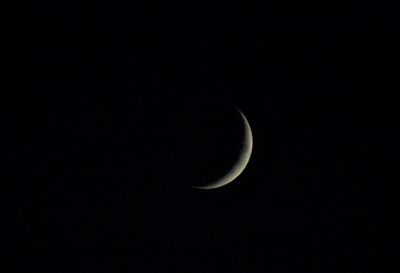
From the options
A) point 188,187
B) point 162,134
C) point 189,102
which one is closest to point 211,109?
point 189,102

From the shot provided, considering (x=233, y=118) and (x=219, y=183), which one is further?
(x=219, y=183)

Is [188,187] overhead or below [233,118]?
below

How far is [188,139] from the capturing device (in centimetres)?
414

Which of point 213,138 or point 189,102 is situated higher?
point 189,102

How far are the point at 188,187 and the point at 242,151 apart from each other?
717 mm

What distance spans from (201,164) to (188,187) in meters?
0.42

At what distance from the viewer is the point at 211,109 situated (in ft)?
13.9

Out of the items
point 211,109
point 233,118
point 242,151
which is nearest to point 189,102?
point 211,109

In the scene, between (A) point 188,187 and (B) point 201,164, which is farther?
(A) point 188,187

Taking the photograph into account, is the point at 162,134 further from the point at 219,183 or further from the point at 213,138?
the point at 219,183

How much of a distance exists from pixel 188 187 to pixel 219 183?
0.39 metres

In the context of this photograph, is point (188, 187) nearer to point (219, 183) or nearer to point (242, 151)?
point (219, 183)

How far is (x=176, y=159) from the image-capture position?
4234mm

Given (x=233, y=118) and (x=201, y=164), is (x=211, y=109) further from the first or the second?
(x=201, y=164)
